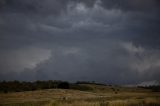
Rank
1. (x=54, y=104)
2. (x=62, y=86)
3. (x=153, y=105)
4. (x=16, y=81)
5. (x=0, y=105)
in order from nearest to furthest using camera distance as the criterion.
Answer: (x=54, y=104) → (x=153, y=105) → (x=0, y=105) → (x=62, y=86) → (x=16, y=81)

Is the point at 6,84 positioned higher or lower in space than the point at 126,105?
higher

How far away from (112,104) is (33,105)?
9875 mm

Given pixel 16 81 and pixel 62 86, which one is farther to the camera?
pixel 16 81

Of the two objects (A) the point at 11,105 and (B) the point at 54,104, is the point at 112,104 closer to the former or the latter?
(B) the point at 54,104

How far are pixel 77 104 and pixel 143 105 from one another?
337 inches

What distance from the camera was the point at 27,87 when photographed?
9562 centimetres

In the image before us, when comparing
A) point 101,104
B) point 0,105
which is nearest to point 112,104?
point 101,104

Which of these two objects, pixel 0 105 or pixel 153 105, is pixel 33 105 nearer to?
pixel 0 105

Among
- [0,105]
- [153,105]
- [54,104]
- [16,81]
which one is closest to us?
[54,104]

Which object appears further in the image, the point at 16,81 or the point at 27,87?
the point at 16,81

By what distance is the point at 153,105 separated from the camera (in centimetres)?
4128

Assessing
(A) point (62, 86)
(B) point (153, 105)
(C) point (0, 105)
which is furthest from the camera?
(A) point (62, 86)

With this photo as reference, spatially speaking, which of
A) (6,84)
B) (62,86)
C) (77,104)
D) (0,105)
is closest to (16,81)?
(6,84)

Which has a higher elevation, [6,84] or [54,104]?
[6,84]
